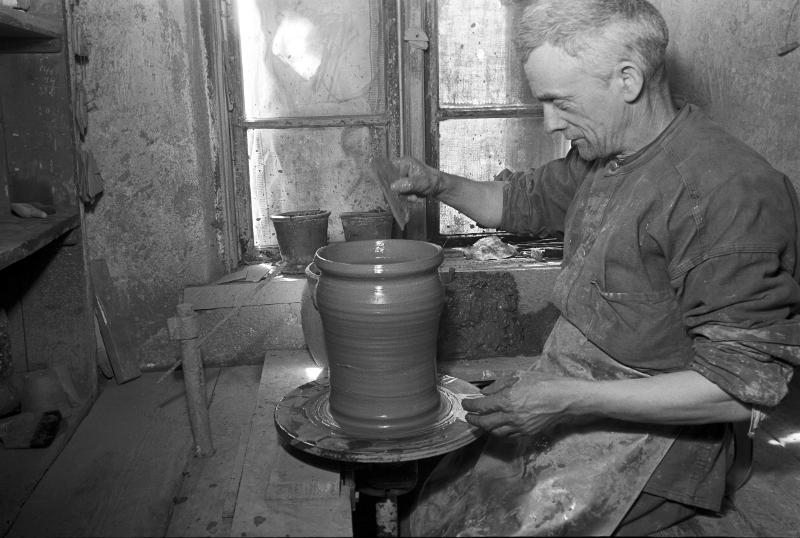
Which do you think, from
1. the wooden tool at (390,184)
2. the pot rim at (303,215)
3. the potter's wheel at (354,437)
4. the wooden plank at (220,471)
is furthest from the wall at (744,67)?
the wooden plank at (220,471)

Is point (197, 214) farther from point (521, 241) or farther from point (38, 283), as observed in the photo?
point (521, 241)

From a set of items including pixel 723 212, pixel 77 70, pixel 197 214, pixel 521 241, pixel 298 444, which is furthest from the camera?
pixel 521 241

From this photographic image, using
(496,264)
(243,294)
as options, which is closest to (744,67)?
(496,264)

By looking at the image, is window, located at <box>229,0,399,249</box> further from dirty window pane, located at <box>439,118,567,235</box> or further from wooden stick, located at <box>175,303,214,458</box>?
wooden stick, located at <box>175,303,214,458</box>

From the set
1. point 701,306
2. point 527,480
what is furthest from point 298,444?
point 701,306

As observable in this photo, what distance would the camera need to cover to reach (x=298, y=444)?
7.05 ft

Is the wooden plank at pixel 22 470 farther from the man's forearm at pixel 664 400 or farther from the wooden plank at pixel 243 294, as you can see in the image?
the man's forearm at pixel 664 400

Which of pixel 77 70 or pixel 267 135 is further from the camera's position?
pixel 267 135

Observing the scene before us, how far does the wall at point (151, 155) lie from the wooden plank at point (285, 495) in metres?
1.28

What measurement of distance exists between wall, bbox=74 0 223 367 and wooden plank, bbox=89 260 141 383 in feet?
0.12

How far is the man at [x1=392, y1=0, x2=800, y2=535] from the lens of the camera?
1.74m

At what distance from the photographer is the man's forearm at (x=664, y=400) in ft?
5.74

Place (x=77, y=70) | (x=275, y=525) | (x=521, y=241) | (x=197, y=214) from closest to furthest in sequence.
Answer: (x=275, y=525) < (x=77, y=70) < (x=197, y=214) < (x=521, y=241)

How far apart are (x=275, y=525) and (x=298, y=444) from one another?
27 centimetres
